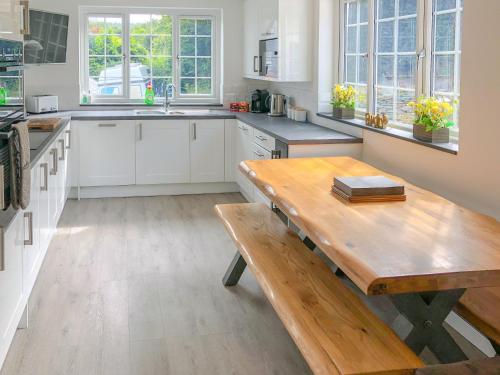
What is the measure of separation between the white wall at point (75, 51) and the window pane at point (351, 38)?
2.10m

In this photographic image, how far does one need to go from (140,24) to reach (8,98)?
3902mm

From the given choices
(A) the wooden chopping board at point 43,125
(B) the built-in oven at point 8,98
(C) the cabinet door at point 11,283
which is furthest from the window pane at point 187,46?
(C) the cabinet door at point 11,283

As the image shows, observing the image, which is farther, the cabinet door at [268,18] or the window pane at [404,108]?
the cabinet door at [268,18]

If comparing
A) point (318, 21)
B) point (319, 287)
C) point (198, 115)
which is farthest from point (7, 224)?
point (198, 115)

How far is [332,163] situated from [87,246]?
205 centimetres

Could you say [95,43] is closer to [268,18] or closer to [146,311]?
[268,18]

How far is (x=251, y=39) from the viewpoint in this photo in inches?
272

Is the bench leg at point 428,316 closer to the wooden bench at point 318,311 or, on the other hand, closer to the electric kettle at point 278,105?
the wooden bench at point 318,311

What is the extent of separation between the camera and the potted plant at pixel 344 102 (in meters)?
5.32

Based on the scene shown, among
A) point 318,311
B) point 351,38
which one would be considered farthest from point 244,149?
point 318,311

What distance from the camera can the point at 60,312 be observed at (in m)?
3.70

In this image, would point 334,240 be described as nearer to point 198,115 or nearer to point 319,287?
point 319,287

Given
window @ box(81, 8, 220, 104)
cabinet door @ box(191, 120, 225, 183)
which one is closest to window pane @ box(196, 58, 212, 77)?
window @ box(81, 8, 220, 104)

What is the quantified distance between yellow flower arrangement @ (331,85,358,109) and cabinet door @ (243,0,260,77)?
4.83ft
